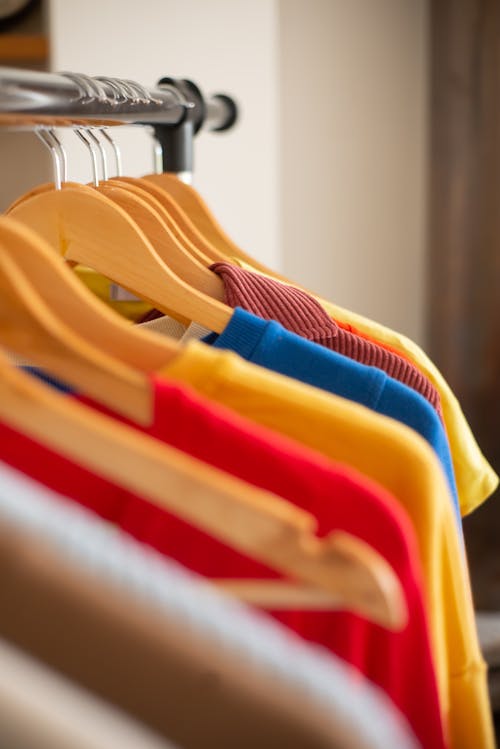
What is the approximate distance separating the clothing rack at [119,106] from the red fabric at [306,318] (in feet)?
0.52

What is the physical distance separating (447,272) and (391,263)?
0.67ft

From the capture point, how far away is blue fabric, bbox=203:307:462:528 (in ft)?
2.24

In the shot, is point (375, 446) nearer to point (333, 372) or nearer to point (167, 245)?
point (333, 372)

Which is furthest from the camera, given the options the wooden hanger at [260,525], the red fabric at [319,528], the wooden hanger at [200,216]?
the wooden hanger at [200,216]

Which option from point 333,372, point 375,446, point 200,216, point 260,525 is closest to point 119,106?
point 200,216

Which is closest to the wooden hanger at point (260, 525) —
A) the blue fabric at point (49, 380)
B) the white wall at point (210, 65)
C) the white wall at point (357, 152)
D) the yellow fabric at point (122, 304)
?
the blue fabric at point (49, 380)

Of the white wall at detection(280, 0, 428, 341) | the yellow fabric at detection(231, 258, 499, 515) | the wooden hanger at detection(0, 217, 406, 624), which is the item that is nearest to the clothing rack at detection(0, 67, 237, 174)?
the wooden hanger at detection(0, 217, 406, 624)

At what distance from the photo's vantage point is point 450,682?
0.64 m

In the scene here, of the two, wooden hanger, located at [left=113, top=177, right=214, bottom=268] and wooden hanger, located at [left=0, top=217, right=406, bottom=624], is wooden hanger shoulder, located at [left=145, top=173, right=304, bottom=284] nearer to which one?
wooden hanger, located at [left=113, top=177, right=214, bottom=268]

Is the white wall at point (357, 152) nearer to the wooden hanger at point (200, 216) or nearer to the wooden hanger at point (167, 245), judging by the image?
the wooden hanger at point (200, 216)

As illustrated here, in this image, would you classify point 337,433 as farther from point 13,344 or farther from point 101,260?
point 101,260

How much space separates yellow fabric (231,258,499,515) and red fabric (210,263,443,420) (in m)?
0.05

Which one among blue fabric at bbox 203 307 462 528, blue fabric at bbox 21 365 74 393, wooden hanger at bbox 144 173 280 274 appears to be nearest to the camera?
blue fabric at bbox 203 307 462 528

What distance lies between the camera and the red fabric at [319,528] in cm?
52
